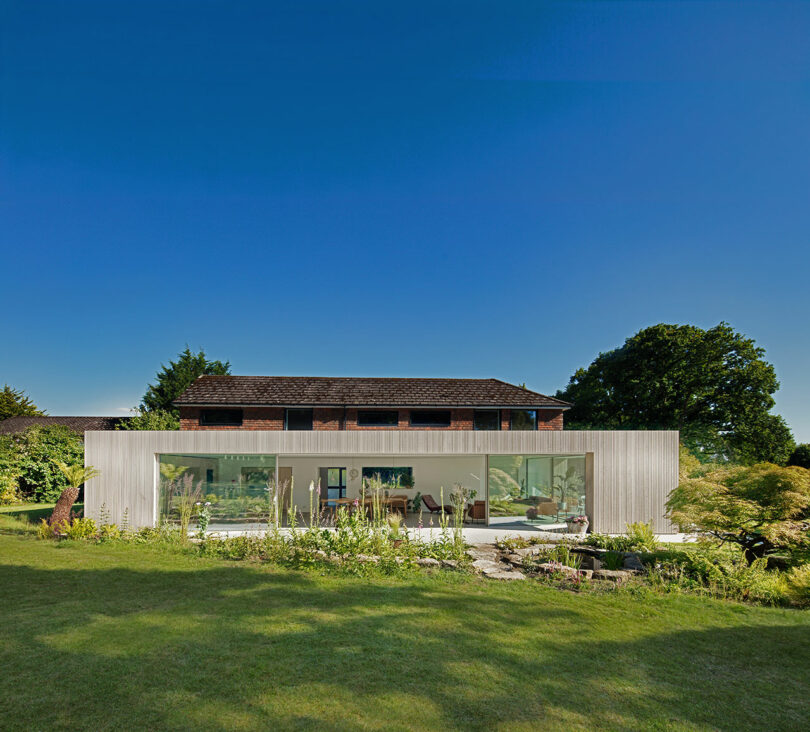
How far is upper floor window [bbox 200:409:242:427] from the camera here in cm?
2461

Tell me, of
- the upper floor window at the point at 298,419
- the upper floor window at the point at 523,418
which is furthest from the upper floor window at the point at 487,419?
the upper floor window at the point at 298,419

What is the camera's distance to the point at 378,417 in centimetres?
2506

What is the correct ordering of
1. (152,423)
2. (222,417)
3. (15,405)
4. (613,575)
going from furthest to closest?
(15,405)
(152,423)
(222,417)
(613,575)

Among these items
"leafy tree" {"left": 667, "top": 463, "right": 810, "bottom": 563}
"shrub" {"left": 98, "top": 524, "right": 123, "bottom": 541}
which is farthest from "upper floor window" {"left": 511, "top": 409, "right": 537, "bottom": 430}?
"shrub" {"left": 98, "top": 524, "right": 123, "bottom": 541}

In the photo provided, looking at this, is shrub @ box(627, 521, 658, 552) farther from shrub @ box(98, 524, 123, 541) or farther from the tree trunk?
the tree trunk

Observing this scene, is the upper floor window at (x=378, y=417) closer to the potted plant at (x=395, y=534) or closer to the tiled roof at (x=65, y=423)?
the potted plant at (x=395, y=534)

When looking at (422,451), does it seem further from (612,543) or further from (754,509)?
(754,509)

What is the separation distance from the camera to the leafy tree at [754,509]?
9664 mm

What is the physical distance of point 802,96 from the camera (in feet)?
36.0

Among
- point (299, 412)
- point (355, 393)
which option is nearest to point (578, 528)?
point (355, 393)

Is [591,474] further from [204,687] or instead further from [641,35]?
[204,687]

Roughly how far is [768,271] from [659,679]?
62.0ft

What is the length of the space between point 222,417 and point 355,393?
6584 mm

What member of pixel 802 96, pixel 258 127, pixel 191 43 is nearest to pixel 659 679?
pixel 802 96
